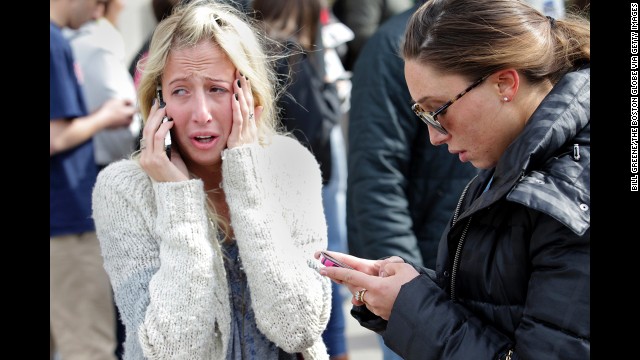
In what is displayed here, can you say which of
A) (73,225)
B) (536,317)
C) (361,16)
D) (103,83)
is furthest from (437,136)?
(361,16)

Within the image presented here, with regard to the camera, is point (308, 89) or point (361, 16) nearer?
point (308, 89)

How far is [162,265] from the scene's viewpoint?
232 cm

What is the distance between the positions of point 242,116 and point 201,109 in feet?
0.41

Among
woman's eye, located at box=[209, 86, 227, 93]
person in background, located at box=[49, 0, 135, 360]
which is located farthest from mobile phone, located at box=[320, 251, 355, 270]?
person in background, located at box=[49, 0, 135, 360]

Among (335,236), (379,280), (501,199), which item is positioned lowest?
(335,236)

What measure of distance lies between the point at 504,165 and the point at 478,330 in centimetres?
35

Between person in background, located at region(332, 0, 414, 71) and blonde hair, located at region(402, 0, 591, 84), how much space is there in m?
4.93

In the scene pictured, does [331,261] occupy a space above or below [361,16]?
above

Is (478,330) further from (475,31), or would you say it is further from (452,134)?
(475,31)

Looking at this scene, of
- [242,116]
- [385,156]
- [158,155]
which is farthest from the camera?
[385,156]

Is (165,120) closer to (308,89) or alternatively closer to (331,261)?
(331,261)

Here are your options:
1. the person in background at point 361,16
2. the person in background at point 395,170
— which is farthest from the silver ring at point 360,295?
the person in background at point 361,16
